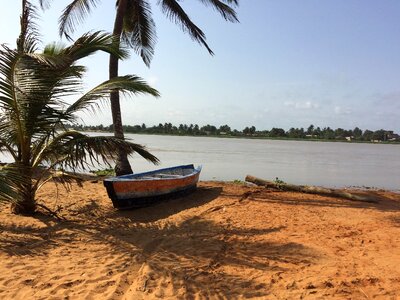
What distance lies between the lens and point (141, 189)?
30.4 feet

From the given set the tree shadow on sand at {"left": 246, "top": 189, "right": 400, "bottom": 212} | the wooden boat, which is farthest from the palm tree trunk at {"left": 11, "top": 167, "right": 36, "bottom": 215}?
the tree shadow on sand at {"left": 246, "top": 189, "right": 400, "bottom": 212}

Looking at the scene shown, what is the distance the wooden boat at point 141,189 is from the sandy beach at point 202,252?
253mm

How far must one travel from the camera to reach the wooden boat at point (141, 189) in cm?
876

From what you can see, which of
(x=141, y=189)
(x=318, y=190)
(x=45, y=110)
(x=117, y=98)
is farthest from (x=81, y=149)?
(x=318, y=190)

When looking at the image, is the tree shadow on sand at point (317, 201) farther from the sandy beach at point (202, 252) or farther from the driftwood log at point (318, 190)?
the sandy beach at point (202, 252)

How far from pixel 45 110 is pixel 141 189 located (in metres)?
2.89

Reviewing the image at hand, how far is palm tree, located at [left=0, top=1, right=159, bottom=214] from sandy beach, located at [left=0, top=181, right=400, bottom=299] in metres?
1.08

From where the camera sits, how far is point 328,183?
62.9 feet

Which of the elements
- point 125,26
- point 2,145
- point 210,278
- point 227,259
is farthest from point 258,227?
point 125,26

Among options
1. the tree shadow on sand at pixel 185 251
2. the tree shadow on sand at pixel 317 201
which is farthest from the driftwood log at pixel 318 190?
the tree shadow on sand at pixel 185 251

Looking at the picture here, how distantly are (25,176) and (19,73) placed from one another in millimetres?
1794

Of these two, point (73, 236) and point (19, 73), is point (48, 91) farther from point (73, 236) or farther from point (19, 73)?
point (73, 236)

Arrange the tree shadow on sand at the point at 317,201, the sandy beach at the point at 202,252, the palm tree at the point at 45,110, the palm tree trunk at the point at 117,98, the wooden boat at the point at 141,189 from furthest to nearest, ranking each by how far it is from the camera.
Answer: the palm tree trunk at the point at 117,98 → the tree shadow on sand at the point at 317,201 → the wooden boat at the point at 141,189 → the palm tree at the point at 45,110 → the sandy beach at the point at 202,252

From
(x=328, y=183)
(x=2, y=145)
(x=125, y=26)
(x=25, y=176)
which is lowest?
(x=328, y=183)
